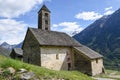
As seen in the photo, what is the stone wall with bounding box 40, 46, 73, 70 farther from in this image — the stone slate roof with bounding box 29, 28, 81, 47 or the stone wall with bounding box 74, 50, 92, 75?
the stone wall with bounding box 74, 50, 92, 75

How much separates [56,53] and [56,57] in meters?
0.81

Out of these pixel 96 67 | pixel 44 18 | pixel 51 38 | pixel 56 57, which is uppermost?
pixel 44 18

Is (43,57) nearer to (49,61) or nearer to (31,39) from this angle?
(49,61)

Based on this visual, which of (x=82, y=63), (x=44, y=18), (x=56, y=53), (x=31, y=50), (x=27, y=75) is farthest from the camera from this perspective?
(x=44, y=18)

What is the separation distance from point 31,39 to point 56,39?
553 cm

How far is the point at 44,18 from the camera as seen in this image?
157 feet

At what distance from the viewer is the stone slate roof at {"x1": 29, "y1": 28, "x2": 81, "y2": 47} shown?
36.8 meters

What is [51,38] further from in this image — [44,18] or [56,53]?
[44,18]

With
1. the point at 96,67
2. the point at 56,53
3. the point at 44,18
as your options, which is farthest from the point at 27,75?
the point at 44,18

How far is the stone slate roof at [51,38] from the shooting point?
3676cm

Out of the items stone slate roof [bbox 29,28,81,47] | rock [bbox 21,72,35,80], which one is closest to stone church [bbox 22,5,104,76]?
stone slate roof [bbox 29,28,81,47]

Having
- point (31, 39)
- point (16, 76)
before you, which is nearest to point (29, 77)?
point (16, 76)

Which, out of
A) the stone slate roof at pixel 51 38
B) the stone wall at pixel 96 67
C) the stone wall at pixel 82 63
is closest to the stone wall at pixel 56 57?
the stone slate roof at pixel 51 38

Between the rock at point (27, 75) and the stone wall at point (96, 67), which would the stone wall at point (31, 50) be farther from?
the rock at point (27, 75)
